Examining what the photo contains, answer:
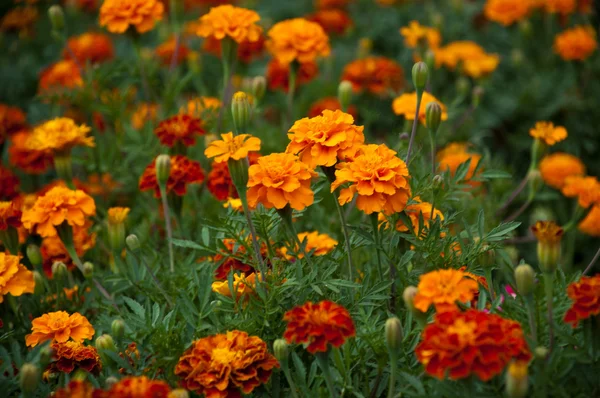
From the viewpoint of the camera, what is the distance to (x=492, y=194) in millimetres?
2441

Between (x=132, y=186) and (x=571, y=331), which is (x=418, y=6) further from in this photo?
(x=571, y=331)

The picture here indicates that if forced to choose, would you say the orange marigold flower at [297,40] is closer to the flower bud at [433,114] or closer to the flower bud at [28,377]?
the flower bud at [433,114]

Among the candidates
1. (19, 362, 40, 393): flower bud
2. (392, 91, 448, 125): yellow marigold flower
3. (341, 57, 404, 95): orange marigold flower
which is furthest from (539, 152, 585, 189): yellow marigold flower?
(19, 362, 40, 393): flower bud

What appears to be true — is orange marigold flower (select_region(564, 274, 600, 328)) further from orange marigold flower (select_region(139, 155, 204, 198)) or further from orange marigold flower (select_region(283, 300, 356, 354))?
orange marigold flower (select_region(139, 155, 204, 198))

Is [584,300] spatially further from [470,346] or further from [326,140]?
[326,140]

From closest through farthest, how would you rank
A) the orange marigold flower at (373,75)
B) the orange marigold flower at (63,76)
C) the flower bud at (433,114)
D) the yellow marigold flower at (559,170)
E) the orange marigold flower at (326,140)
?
the orange marigold flower at (326,140) < the flower bud at (433,114) < the yellow marigold flower at (559,170) < the orange marigold flower at (63,76) < the orange marigold flower at (373,75)

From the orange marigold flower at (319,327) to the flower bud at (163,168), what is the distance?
0.63m

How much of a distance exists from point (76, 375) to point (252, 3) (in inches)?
104

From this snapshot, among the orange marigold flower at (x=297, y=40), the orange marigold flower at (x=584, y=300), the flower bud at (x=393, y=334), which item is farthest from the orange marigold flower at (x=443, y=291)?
the orange marigold flower at (x=297, y=40)

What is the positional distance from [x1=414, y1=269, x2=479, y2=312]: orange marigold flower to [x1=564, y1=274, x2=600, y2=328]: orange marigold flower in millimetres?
157

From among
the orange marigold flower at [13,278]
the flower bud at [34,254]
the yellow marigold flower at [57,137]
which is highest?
the yellow marigold flower at [57,137]

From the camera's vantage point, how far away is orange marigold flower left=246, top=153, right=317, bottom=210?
1388 mm

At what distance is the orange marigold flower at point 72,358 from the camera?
1.44 metres

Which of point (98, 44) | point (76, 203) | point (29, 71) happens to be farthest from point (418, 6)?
point (76, 203)
